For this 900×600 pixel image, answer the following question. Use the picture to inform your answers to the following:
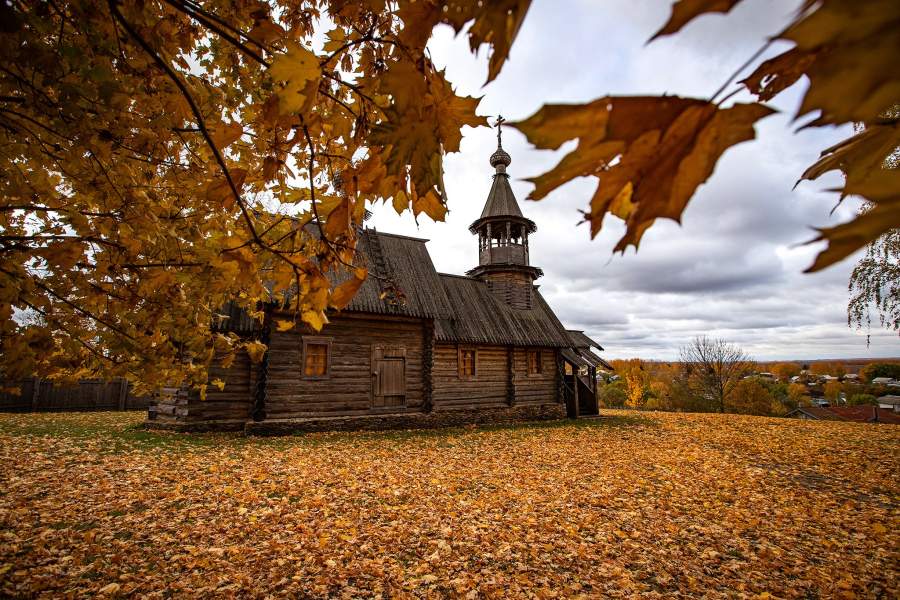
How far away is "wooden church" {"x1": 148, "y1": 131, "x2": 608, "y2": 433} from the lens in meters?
11.2

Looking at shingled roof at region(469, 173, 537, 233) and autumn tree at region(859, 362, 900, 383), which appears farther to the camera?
autumn tree at region(859, 362, 900, 383)

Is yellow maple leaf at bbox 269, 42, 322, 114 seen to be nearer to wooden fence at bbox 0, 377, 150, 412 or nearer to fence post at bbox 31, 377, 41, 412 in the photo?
wooden fence at bbox 0, 377, 150, 412

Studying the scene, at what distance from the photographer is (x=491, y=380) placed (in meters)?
15.7

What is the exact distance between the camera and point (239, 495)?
19.1 feet

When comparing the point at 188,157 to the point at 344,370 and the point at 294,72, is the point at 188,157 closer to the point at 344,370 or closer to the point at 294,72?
the point at 294,72

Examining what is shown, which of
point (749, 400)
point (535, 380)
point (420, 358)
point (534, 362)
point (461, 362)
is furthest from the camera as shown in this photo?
point (749, 400)

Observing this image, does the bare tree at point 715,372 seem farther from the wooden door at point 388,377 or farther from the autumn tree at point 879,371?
the autumn tree at point 879,371

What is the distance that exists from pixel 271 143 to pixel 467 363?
13920 millimetres

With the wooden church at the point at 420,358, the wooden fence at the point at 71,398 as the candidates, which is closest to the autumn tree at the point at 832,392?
the wooden church at the point at 420,358

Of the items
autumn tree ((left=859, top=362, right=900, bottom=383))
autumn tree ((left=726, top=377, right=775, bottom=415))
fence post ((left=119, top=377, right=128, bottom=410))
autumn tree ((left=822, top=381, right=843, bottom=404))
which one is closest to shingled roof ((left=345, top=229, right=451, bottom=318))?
fence post ((left=119, top=377, right=128, bottom=410))

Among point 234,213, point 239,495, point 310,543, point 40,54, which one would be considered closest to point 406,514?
point 310,543

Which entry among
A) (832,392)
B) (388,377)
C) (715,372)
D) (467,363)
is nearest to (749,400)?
(715,372)

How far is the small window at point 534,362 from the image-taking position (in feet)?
56.1

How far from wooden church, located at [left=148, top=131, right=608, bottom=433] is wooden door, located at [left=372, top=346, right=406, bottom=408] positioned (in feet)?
0.11
